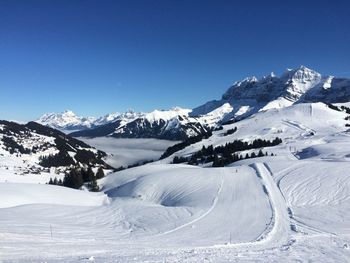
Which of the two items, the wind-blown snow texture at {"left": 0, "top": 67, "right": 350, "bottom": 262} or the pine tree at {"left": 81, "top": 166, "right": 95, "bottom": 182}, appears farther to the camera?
the pine tree at {"left": 81, "top": 166, "right": 95, "bottom": 182}

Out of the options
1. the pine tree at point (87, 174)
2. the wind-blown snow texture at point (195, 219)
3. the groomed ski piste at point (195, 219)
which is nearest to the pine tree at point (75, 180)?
the pine tree at point (87, 174)

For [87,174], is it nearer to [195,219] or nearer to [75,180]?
[75,180]

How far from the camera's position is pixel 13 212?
4253 cm

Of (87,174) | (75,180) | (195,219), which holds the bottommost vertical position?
(195,219)

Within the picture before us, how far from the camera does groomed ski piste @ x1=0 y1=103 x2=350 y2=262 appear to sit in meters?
23.0

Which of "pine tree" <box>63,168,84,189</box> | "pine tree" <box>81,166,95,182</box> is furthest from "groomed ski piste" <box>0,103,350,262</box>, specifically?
"pine tree" <box>81,166,95,182</box>

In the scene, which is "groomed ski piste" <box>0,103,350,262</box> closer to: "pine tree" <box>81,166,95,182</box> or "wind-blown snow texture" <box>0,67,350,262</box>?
"wind-blown snow texture" <box>0,67,350,262</box>

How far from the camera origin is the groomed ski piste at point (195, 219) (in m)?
23.0

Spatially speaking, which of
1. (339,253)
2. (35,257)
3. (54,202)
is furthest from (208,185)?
(35,257)

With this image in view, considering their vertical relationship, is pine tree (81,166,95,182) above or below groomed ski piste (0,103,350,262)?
above

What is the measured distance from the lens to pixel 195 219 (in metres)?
39.1

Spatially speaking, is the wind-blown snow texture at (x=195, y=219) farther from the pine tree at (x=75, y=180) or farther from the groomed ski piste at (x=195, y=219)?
the pine tree at (x=75, y=180)

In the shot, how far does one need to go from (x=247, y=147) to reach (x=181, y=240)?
470 feet

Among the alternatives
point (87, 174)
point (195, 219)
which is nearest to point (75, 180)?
point (87, 174)
